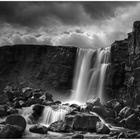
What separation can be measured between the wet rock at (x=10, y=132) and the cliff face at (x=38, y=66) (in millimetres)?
42181

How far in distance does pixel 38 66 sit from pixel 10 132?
171 ft

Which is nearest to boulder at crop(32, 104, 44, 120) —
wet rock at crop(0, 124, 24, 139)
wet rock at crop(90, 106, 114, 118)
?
wet rock at crop(90, 106, 114, 118)

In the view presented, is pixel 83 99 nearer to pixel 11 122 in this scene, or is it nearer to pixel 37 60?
pixel 37 60

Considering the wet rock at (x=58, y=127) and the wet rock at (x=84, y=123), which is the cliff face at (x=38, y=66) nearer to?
the wet rock at (x=84, y=123)

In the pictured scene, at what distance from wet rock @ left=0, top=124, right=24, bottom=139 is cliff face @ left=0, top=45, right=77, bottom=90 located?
42.2m

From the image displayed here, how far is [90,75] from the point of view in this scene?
66.4 metres

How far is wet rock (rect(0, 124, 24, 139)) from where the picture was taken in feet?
95.3

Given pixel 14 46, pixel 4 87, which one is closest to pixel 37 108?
pixel 4 87

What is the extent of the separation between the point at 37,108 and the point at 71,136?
15507 mm

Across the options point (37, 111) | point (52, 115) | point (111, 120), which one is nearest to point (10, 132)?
point (52, 115)

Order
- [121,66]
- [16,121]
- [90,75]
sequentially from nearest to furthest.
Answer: [16,121]
[121,66]
[90,75]

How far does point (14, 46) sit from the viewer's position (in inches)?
3324

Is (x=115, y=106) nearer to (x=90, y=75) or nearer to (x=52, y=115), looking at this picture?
(x=52, y=115)

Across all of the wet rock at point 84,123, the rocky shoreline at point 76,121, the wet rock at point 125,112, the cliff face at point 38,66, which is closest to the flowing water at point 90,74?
the cliff face at point 38,66
